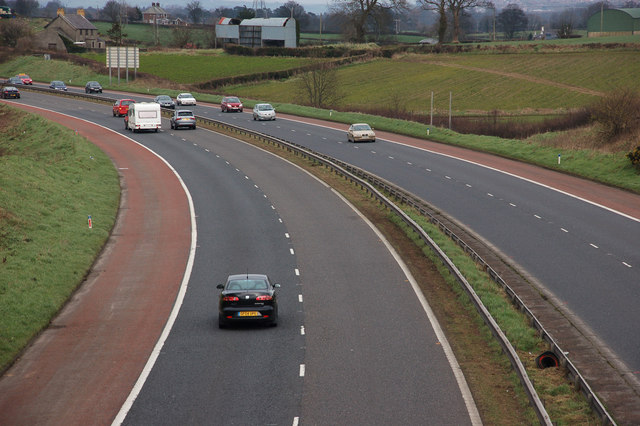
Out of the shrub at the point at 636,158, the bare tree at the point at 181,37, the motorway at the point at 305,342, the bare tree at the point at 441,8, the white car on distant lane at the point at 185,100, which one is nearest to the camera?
the motorway at the point at 305,342

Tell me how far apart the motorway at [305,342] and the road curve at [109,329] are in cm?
72

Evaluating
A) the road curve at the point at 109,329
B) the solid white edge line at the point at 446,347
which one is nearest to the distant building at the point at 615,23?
the road curve at the point at 109,329

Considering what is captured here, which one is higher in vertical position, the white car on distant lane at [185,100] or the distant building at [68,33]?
the distant building at [68,33]

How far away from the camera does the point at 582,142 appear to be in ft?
194

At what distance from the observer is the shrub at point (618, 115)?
2238 inches

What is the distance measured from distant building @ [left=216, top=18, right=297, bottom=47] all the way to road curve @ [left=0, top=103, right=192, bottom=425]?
5057 inches

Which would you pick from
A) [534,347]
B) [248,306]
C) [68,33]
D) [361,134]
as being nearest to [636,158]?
[361,134]

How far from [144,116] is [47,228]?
3747 cm

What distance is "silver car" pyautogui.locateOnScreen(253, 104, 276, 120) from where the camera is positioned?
7938 centimetres

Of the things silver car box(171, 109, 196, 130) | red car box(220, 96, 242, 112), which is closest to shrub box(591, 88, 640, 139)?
silver car box(171, 109, 196, 130)

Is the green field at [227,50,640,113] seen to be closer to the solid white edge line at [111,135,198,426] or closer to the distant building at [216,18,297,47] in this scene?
the distant building at [216,18,297,47]

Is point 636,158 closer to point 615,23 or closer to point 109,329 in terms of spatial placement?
point 109,329

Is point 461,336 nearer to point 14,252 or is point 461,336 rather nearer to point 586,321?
point 586,321

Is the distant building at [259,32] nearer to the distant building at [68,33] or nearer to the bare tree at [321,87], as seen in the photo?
the distant building at [68,33]
